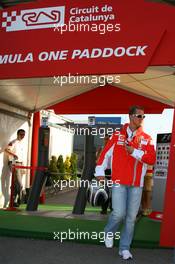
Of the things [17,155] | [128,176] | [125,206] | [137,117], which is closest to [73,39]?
[137,117]

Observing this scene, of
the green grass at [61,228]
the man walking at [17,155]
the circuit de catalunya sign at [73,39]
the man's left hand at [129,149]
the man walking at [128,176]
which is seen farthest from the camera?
the man walking at [17,155]

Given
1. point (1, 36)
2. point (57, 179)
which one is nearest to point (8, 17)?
point (1, 36)

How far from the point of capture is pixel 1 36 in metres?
5.19

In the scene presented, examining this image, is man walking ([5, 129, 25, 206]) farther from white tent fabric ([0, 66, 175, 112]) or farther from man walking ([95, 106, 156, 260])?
man walking ([95, 106, 156, 260])

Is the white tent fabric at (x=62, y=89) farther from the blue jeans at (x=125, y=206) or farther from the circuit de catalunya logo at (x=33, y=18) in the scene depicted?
the blue jeans at (x=125, y=206)

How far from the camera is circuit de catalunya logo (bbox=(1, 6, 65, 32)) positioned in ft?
16.4

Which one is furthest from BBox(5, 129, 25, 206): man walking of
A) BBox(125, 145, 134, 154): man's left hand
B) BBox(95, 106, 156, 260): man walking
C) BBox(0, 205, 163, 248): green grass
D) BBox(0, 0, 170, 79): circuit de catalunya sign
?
BBox(125, 145, 134, 154): man's left hand

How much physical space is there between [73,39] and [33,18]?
672 millimetres

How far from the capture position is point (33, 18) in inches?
200

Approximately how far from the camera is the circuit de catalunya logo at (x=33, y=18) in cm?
498

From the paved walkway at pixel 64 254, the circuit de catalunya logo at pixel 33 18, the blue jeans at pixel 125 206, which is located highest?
the circuit de catalunya logo at pixel 33 18

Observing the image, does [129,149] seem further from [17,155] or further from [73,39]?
[17,155]

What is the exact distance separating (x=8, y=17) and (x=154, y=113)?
420 cm

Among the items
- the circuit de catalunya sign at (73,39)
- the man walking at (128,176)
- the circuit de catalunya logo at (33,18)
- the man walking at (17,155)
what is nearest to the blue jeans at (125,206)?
the man walking at (128,176)
